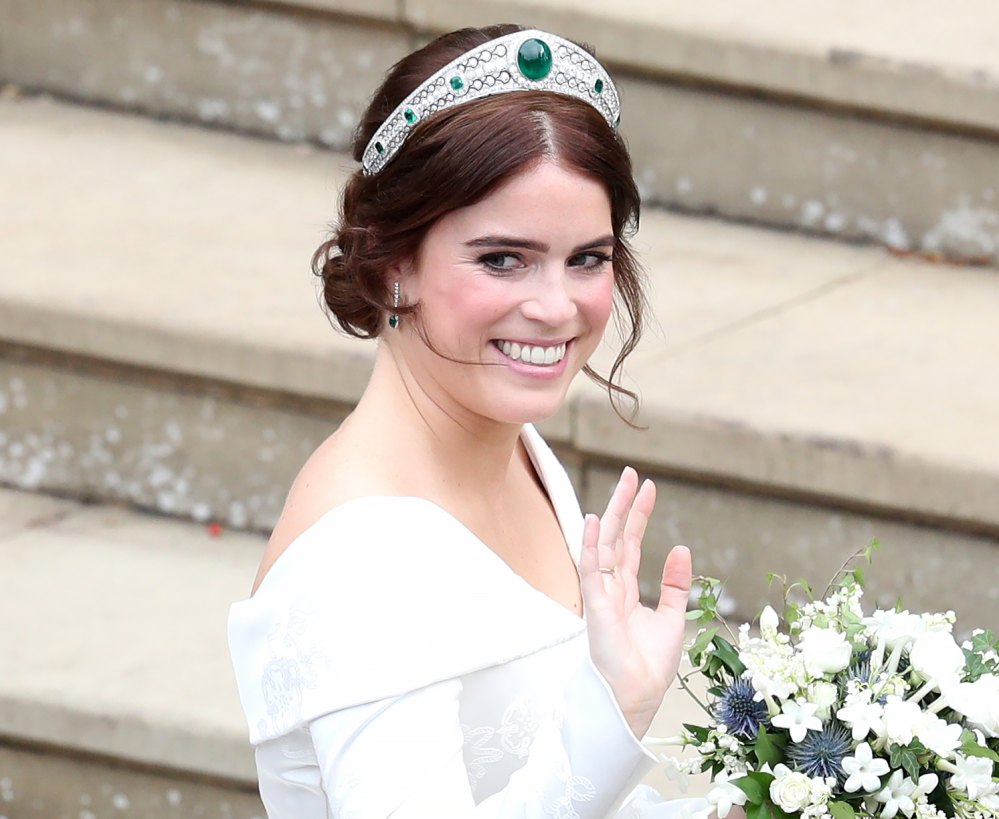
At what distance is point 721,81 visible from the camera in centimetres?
406

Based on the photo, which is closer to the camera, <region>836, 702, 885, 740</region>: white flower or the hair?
<region>836, 702, 885, 740</region>: white flower

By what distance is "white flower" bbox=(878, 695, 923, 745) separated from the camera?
1.88 meters

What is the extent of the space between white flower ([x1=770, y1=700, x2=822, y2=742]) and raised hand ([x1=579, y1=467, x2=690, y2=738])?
127mm

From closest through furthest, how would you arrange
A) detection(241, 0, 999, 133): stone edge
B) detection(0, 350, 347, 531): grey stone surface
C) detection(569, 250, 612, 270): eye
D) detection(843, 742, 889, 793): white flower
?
detection(843, 742, 889, 793): white flower
detection(569, 250, 612, 270): eye
detection(0, 350, 347, 531): grey stone surface
detection(241, 0, 999, 133): stone edge

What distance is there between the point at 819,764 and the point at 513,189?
725 mm

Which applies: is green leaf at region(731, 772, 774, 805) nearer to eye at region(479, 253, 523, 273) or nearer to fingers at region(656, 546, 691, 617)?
fingers at region(656, 546, 691, 617)

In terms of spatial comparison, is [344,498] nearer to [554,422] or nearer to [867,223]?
[554,422]

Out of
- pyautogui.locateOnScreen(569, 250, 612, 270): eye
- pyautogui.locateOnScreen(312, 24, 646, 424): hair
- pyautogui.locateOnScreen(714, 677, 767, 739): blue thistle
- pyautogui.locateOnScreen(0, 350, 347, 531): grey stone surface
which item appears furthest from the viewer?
pyautogui.locateOnScreen(0, 350, 347, 531): grey stone surface

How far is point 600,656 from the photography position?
1915mm

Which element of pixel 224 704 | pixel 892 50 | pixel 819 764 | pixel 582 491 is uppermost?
pixel 892 50

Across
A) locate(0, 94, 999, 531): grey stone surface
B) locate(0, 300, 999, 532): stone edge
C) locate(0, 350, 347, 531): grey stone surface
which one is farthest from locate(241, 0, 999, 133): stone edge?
locate(0, 350, 347, 531): grey stone surface

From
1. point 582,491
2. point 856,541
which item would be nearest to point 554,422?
point 582,491

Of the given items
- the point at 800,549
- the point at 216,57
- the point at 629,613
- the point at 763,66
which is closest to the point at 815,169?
the point at 763,66

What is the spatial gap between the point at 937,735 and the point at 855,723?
0.08m
